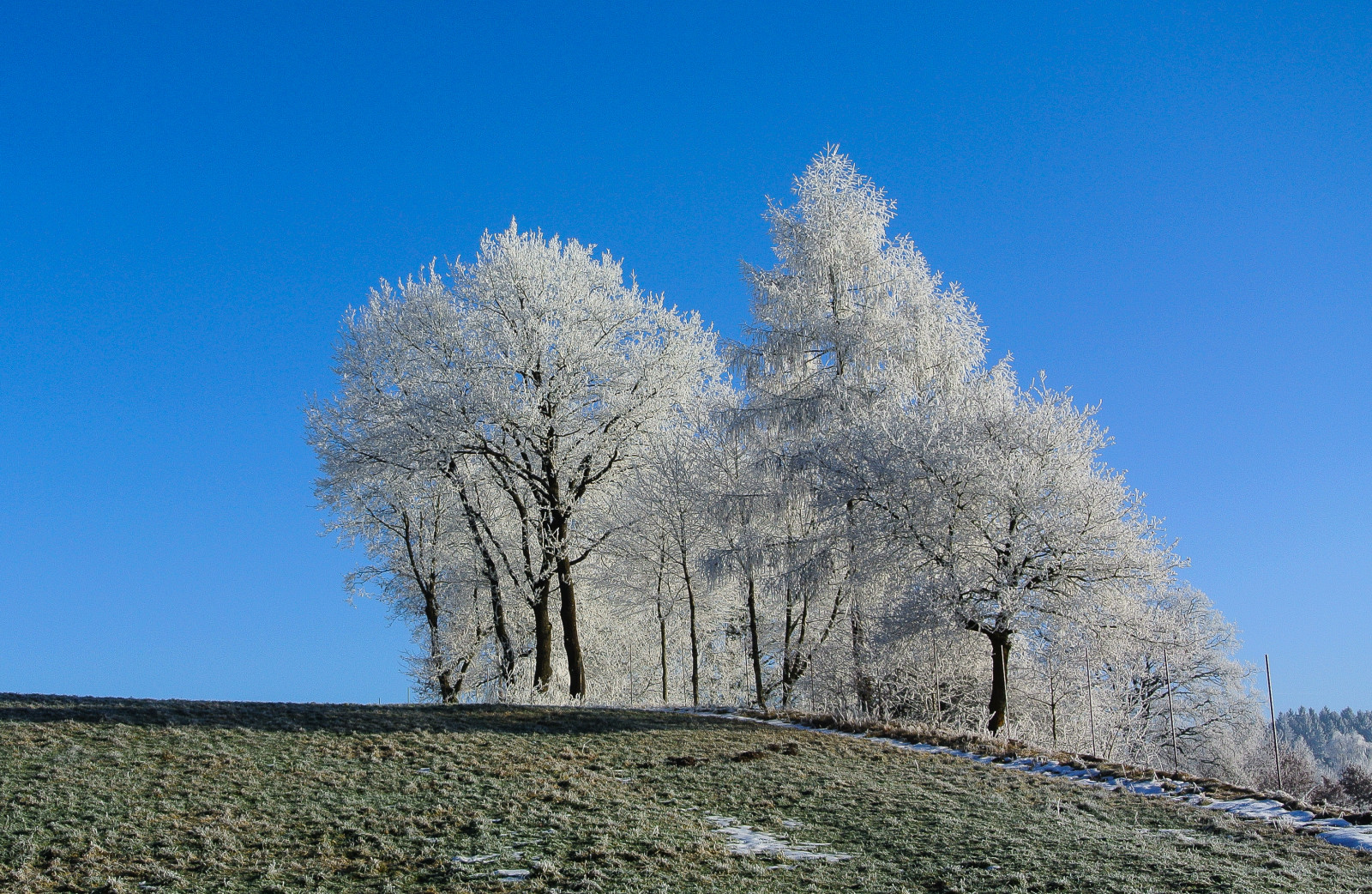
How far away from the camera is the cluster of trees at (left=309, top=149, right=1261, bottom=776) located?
18.2 m

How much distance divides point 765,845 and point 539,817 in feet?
8.40

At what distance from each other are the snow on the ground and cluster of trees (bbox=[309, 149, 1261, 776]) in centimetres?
281

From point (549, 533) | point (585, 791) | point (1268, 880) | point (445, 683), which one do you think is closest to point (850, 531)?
point (549, 533)

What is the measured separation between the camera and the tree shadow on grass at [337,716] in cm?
1409

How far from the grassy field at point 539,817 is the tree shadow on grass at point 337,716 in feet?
0.31

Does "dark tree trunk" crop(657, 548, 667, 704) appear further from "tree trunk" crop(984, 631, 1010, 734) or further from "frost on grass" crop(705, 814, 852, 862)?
"frost on grass" crop(705, 814, 852, 862)

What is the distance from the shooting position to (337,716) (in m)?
15.4

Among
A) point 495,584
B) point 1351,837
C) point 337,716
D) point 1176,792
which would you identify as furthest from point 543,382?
point 1351,837

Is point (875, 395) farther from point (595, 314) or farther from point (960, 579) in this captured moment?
point (595, 314)

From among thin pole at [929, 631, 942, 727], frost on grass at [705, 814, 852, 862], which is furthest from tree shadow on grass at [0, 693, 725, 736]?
frost on grass at [705, 814, 852, 862]

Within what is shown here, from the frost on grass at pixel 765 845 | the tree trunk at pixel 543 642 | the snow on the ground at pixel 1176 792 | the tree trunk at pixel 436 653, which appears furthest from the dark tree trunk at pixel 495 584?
the frost on grass at pixel 765 845

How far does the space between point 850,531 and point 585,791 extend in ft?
30.3

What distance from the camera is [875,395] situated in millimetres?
20250

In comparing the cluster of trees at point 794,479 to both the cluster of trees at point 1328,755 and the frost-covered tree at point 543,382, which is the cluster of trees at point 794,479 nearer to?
the frost-covered tree at point 543,382
